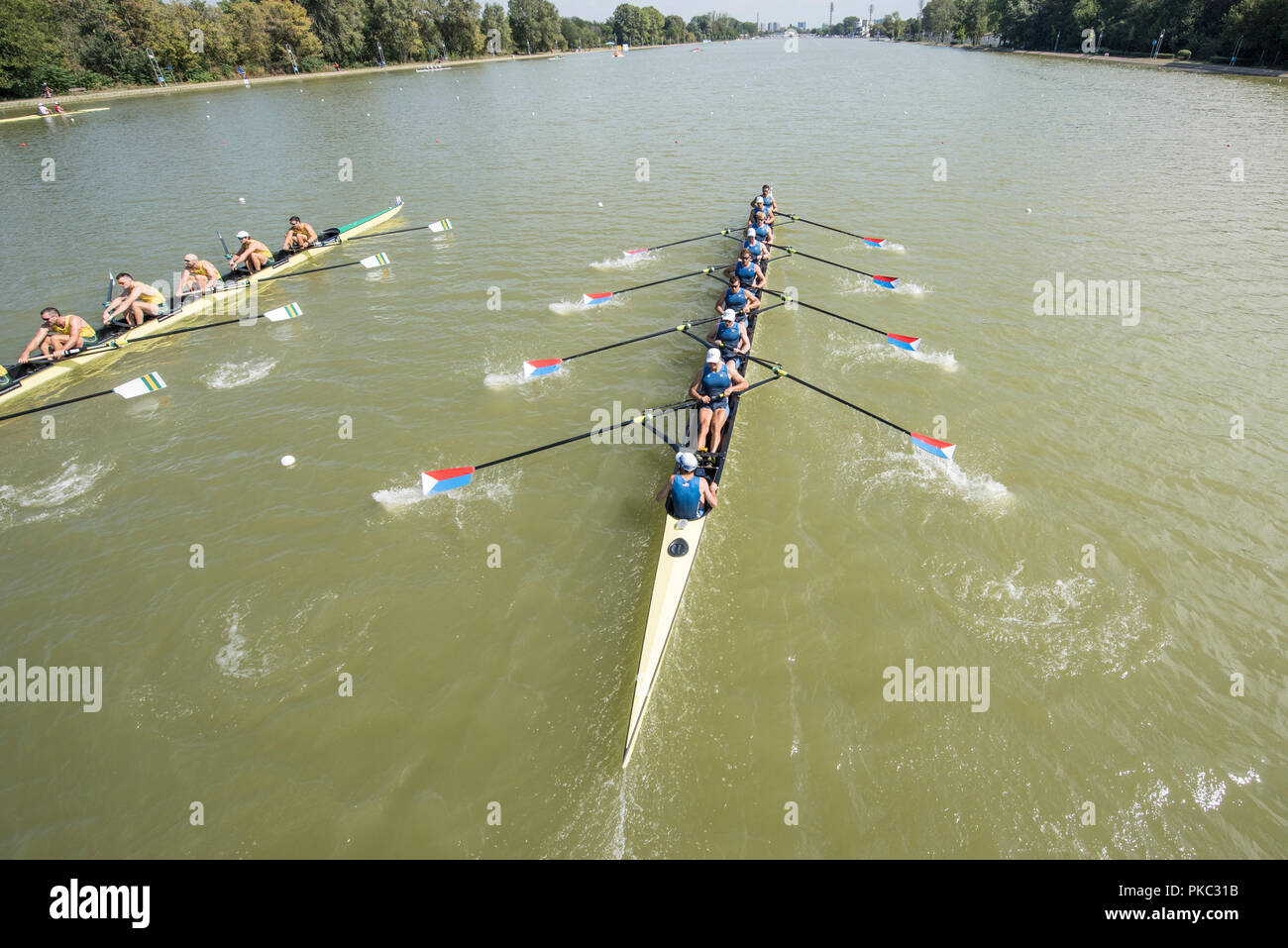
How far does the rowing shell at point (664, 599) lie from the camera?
589 centimetres

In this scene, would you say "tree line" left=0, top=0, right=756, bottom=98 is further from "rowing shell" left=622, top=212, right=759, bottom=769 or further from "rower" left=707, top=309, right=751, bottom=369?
"rowing shell" left=622, top=212, right=759, bottom=769

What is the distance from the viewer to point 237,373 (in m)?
12.8

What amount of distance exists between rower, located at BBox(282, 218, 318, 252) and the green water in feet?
4.93

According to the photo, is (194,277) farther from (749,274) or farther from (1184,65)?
(1184,65)

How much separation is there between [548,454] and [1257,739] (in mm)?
9641

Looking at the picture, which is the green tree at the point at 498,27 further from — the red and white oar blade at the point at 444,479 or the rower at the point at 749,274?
the red and white oar blade at the point at 444,479

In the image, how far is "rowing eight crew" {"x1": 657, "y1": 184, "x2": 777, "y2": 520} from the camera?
25.1ft

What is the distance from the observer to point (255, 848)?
5.29 metres

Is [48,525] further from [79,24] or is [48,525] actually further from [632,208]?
[79,24]

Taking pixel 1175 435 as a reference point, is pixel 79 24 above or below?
above

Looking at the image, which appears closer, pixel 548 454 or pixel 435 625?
pixel 435 625

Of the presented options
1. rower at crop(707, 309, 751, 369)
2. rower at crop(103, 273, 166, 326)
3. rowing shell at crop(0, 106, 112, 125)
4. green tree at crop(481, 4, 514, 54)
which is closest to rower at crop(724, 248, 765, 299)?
rower at crop(707, 309, 751, 369)
